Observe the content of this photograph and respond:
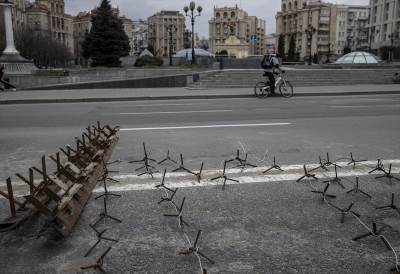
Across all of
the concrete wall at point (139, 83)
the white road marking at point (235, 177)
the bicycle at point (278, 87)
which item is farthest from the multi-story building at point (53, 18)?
the white road marking at point (235, 177)

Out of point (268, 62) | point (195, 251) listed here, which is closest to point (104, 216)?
point (195, 251)

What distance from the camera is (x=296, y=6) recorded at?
15462 centimetres

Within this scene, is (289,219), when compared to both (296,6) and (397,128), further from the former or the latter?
(296,6)

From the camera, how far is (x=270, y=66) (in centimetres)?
1880

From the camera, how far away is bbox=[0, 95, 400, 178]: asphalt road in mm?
7055

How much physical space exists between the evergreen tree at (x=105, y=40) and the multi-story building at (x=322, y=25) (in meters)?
91.5

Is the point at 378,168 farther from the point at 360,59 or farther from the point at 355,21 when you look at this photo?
the point at 355,21

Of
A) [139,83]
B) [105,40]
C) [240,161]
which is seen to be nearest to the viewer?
[240,161]

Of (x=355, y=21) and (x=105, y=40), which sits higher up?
(x=355, y=21)

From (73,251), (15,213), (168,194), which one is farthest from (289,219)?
(15,213)

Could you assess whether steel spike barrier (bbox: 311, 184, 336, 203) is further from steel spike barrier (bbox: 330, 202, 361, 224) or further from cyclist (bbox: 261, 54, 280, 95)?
cyclist (bbox: 261, 54, 280, 95)

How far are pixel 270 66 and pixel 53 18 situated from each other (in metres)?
129

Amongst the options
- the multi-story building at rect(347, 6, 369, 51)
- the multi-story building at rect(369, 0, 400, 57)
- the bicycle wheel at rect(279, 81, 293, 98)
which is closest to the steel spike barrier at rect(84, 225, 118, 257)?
the bicycle wheel at rect(279, 81, 293, 98)

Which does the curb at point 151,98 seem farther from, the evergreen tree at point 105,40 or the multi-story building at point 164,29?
the multi-story building at point 164,29
